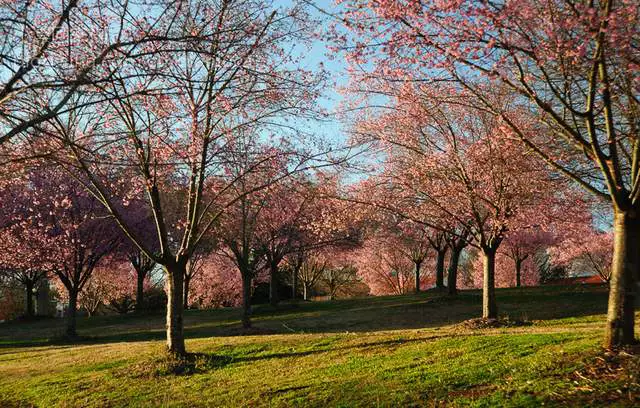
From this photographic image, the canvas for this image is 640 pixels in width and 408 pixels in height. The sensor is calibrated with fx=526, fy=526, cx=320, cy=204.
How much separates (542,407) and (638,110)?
4616 millimetres

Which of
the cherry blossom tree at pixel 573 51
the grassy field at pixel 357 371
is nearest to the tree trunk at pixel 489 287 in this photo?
the grassy field at pixel 357 371

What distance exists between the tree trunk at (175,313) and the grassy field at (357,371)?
1.59 feet

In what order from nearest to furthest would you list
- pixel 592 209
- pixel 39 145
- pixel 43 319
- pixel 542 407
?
pixel 542 407
pixel 39 145
pixel 592 209
pixel 43 319

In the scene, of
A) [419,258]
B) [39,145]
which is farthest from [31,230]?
[419,258]

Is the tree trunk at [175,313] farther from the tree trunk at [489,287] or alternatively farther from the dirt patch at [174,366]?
the tree trunk at [489,287]

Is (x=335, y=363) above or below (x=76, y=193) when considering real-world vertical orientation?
below

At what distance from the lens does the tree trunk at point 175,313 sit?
11.4m

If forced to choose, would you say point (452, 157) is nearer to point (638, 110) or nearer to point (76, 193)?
point (638, 110)

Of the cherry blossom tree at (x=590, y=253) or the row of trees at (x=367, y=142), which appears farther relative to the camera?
the cherry blossom tree at (x=590, y=253)

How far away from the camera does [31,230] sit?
1919 cm

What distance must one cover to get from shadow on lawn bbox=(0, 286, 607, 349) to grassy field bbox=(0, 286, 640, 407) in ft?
1.08

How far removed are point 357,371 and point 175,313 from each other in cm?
474

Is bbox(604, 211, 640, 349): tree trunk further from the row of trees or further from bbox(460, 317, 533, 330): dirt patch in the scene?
bbox(460, 317, 533, 330): dirt patch

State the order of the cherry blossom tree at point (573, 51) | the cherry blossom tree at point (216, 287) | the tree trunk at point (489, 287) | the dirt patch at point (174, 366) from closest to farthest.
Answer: the cherry blossom tree at point (573, 51), the dirt patch at point (174, 366), the tree trunk at point (489, 287), the cherry blossom tree at point (216, 287)
